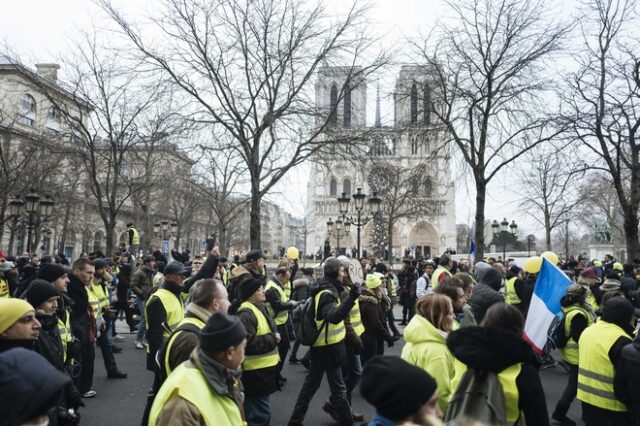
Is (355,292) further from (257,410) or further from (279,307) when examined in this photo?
(279,307)

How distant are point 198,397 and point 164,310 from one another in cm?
316

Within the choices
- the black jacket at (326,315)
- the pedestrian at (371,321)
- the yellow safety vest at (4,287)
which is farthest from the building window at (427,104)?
the yellow safety vest at (4,287)

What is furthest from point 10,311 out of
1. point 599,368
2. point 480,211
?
point 480,211

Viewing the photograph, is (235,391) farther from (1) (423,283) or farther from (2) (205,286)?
(1) (423,283)

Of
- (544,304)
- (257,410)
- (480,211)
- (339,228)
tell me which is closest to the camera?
(257,410)

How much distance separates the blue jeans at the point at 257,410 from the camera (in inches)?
185

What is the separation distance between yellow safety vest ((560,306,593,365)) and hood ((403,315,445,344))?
3633 millimetres

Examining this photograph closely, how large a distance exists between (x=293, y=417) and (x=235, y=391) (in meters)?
3.12

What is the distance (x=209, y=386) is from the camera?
2631mm

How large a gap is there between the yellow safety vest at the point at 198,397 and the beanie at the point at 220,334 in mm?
151

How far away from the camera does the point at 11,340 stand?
3.25 m

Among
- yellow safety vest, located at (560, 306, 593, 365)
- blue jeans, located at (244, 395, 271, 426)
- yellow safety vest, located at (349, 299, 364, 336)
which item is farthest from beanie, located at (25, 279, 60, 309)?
yellow safety vest, located at (560, 306, 593, 365)

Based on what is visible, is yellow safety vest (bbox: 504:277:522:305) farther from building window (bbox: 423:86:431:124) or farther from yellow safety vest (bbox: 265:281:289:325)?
building window (bbox: 423:86:431:124)

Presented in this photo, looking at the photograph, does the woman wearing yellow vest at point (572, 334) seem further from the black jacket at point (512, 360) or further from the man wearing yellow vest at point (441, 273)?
the black jacket at point (512, 360)
